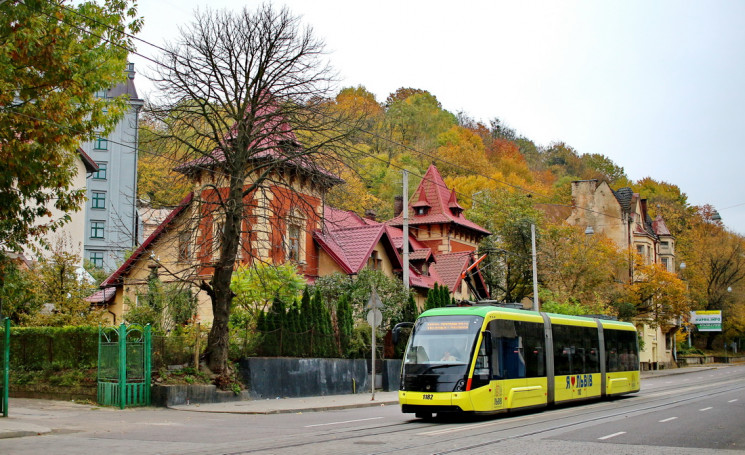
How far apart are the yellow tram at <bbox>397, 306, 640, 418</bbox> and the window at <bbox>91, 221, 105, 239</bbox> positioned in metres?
56.1

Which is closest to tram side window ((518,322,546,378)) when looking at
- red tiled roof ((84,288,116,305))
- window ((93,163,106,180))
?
red tiled roof ((84,288,116,305))

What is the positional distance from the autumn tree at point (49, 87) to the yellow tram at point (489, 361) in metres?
9.16

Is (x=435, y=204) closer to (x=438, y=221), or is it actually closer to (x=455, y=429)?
(x=438, y=221)

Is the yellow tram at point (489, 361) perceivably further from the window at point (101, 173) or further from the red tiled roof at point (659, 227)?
the red tiled roof at point (659, 227)

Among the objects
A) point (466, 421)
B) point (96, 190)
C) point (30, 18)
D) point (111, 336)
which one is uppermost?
point (96, 190)

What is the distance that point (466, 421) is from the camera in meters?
18.3

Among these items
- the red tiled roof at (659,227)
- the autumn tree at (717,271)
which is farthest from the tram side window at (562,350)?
the autumn tree at (717,271)

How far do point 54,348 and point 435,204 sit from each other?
4158 centimetres

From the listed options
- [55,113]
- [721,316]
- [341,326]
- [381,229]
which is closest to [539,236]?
[381,229]

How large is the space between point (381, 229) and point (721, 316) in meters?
53.7

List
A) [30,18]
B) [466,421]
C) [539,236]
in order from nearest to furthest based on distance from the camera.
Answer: [30,18], [466,421], [539,236]

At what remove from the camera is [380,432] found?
15.5m

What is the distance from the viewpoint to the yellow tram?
1783 cm

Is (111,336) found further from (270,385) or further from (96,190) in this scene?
(96,190)
